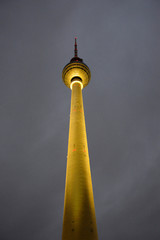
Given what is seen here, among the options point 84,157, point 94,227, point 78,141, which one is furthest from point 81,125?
point 94,227

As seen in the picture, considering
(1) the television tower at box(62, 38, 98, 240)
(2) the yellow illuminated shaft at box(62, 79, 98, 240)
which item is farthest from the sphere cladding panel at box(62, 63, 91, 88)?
(2) the yellow illuminated shaft at box(62, 79, 98, 240)

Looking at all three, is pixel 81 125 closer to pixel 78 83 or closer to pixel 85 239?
pixel 78 83

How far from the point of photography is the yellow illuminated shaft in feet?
93.8

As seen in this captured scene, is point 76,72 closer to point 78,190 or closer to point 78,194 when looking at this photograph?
point 78,190

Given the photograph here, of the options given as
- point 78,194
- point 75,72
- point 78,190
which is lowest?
point 78,194

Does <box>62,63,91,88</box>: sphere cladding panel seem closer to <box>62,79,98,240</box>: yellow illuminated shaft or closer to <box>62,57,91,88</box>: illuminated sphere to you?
<box>62,57,91,88</box>: illuminated sphere

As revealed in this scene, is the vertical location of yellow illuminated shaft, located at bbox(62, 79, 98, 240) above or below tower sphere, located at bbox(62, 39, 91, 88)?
below

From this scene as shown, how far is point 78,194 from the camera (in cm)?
3177

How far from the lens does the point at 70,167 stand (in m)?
36.0

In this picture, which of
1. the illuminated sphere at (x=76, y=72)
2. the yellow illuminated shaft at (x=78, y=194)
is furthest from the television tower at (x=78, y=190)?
the illuminated sphere at (x=76, y=72)

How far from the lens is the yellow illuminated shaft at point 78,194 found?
28594 mm

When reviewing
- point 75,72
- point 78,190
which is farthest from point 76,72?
point 78,190

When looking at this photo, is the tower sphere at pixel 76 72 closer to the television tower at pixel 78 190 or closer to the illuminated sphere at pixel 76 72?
the illuminated sphere at pixel 76 72

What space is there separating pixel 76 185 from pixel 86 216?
17.9 feet
